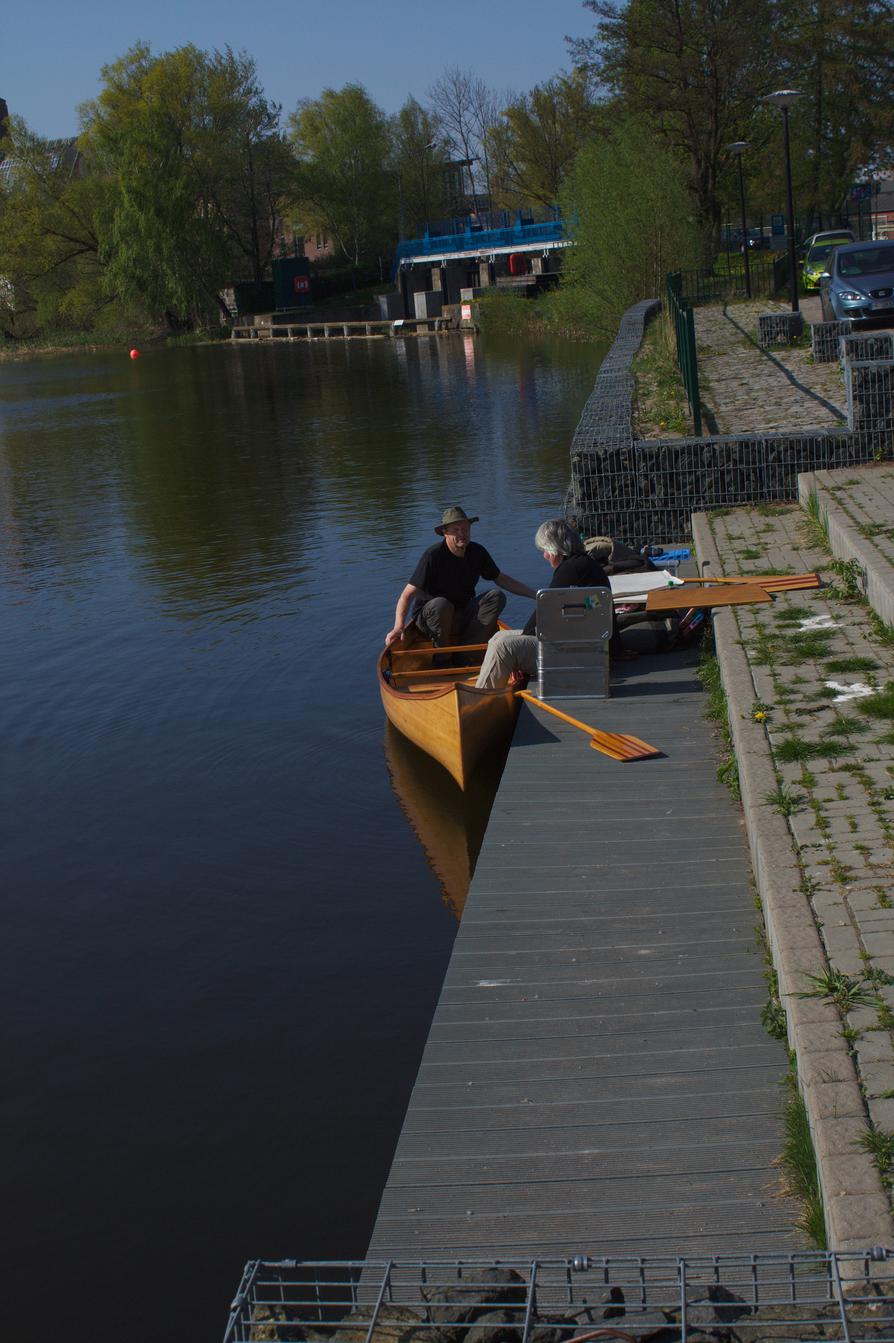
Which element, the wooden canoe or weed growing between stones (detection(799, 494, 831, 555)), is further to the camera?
weed growing between stones (detection(799, 494, 831, 555))

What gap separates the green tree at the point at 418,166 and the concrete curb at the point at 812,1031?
92.4 m

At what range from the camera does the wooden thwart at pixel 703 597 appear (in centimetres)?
1018

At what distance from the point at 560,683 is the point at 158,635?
704 cm

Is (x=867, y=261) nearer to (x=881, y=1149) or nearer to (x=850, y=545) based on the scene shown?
(x=850, y=545)

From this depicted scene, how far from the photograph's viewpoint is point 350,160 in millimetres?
91062

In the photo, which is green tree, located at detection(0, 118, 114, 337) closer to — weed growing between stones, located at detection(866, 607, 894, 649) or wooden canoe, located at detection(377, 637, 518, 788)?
wooden canoe, located at detection(377, 637, 518, 788)

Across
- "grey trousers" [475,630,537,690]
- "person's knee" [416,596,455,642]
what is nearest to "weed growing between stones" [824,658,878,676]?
"grey trousers" [475,630,537,690]

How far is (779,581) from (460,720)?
9.53 feet

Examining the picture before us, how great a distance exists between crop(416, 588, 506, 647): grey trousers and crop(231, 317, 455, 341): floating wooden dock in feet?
197

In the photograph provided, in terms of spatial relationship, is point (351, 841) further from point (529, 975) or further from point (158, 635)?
point (158, 635)

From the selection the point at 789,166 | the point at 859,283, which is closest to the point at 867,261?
the point at 859,283

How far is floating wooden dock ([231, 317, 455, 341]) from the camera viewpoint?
71438mm

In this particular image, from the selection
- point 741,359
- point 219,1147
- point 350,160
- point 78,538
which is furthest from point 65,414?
point 350,160

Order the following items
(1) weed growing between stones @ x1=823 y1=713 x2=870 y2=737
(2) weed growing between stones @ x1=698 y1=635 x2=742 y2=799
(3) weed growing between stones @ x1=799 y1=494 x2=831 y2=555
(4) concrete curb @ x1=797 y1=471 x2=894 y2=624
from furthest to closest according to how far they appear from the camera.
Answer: (3) weed growing between stones @ x1=799 y1=494 x2=831 y2=555 < (4) concrete curb @ x1=797 y1=471 x2=894 y2=624 < (2) weed growing between stones @ x1=698 y1=635 x2=742 y2=799 < (1) weed growing between stones @ x1=823 y1=713 x2=870 y2=737
